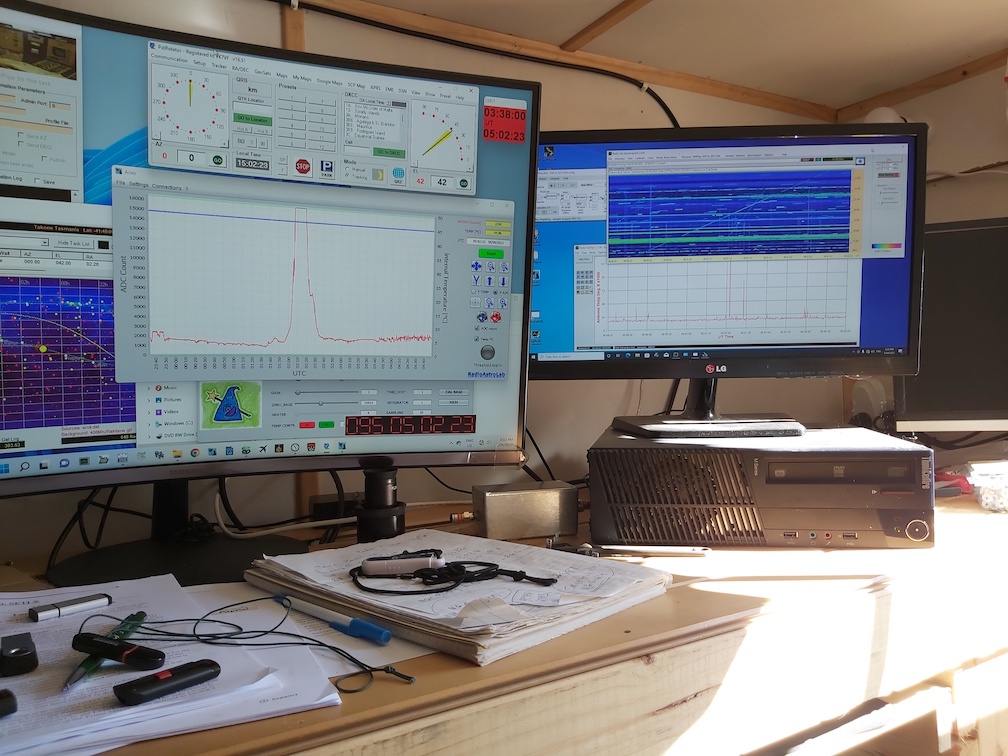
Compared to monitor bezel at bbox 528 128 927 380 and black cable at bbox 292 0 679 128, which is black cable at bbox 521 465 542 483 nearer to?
monitor bezel at bbox 528 128 927 380

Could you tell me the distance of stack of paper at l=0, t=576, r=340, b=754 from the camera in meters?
0.42

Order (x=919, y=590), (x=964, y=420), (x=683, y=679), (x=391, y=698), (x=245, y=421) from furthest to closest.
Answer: (x=964, y=420) < (x=245, y=421) < (x=919, y=590) < (x=683, y=679) < (x=391, y=698)

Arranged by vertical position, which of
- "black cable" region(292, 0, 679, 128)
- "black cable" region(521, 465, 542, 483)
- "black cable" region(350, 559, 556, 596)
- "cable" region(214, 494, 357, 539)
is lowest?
"cable" region(214, 494, 357, 539)

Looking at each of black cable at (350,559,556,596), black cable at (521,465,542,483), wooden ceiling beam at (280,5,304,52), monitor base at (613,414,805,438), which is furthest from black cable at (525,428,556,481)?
wooden ceiling beam at (280,5,304,52)

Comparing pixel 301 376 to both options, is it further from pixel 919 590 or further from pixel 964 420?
pixel 964 420

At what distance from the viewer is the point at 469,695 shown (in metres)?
0.51

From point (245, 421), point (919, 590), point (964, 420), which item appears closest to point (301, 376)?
point (245, 421)

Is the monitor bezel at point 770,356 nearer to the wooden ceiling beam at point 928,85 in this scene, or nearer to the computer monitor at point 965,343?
the computer monitor at point 965,343

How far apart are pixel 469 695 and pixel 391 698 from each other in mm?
55

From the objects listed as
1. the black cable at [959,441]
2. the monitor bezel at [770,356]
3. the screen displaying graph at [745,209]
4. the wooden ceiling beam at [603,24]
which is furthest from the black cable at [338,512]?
the black cable at [959,441]

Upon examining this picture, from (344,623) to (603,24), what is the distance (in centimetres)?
113

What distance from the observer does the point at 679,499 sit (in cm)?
92

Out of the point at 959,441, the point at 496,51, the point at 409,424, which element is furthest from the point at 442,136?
the point at 959,441

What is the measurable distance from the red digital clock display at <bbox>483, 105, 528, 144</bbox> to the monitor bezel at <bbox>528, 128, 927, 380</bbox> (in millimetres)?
45
